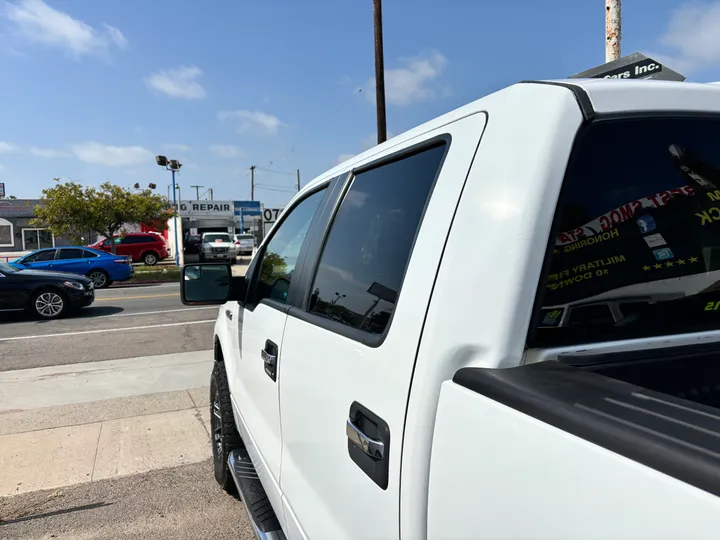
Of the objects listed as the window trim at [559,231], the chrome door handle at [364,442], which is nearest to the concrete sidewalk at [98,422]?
the chrome door handle at [364,442]

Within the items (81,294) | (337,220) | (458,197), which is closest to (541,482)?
(458,197)

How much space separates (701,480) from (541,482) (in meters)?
0.24

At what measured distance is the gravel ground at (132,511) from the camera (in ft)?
10.3

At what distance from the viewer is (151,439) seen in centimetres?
455

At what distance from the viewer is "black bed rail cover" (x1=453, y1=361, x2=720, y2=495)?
2.58 feet

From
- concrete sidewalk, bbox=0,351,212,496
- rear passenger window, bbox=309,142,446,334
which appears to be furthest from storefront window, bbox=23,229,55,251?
rear passenger window, bbox=309,142,446,334

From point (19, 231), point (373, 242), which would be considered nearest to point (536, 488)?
point (373, 242)

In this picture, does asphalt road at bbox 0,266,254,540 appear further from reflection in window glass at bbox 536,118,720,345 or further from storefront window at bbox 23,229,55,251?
storefront window at bbox 23,229,55,251

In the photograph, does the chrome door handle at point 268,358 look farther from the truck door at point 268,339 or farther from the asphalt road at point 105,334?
the asphalt road at point 105,334

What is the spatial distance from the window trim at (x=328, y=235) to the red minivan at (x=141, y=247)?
3010cm

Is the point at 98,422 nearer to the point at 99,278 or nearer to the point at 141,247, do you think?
the point at 99,278

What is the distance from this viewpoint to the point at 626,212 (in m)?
1.38

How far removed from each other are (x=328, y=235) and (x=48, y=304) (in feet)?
36.8

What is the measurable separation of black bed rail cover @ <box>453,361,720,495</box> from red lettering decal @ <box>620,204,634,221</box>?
464 millimetres
